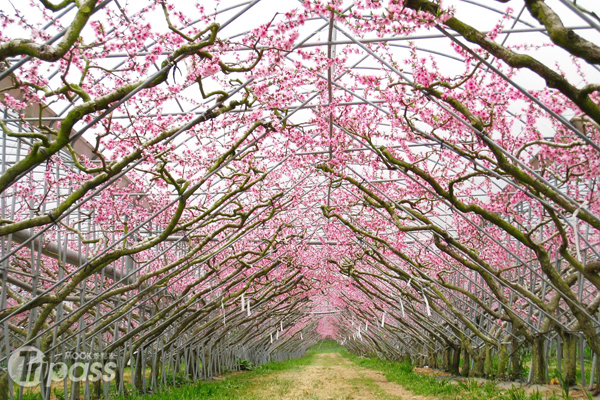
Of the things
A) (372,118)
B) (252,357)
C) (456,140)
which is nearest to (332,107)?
(372,118)

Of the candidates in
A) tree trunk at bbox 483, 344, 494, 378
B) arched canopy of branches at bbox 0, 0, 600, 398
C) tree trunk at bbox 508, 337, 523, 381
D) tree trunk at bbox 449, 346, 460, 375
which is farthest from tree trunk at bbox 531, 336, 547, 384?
tree trunk at bbox 449, 346, 460, 375

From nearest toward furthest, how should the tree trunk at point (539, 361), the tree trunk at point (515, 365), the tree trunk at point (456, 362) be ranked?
the tree trunk at point (539, 361) < the tree trunk at point (515, 365) < the tree trunk at point (456, 362)

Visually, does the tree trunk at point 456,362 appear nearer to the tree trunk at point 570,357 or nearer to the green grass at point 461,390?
the green grass at point 461,390

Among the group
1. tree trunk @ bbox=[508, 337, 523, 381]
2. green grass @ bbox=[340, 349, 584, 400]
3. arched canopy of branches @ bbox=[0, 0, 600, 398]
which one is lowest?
green grass @ bbox=[340, 349, 584, 400]

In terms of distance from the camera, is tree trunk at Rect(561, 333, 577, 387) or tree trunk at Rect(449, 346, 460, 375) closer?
tree trunk at Rect(561, 333, 577, 387)

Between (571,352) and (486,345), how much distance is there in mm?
4766

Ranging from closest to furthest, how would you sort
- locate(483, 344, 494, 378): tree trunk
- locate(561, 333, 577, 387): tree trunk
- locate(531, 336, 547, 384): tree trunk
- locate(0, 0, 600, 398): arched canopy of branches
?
locate(0, 0, 600, 398): arched canopy of branches
locate(561, 333, 577, 387): tree trunk
locate(531, 336, 547, 384): tree trunk
locate(483, 344, 494, 378): tree trunk

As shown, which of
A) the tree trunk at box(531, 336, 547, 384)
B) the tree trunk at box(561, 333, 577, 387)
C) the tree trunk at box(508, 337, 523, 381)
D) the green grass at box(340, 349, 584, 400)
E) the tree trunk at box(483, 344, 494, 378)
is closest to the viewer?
the green grass at box(340, 349, 584, 400)

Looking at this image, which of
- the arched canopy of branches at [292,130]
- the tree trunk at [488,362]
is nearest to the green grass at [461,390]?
the tree trunk at [488,362]

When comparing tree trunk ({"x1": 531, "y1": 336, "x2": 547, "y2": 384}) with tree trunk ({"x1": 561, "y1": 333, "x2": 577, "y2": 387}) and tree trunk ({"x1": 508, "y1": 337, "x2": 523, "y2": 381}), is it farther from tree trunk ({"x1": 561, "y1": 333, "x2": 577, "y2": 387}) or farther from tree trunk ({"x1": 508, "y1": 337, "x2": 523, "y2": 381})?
tree trunk ({"x1": 508, "y1": 337, "x2": 523, "y2": 381})

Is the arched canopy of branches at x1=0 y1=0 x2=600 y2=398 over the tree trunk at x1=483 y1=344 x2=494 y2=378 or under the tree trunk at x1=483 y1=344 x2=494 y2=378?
over

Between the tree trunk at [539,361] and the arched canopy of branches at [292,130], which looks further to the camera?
the tree trunk at [539,361]

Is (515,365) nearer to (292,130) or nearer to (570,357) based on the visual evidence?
(570,357)

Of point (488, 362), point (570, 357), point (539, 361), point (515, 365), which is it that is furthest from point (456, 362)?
point (570, 357)
